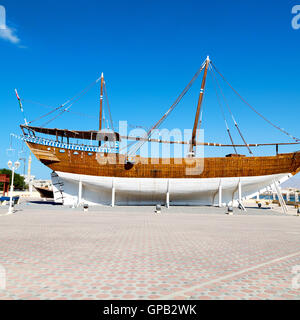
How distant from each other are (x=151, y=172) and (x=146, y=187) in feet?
6.83

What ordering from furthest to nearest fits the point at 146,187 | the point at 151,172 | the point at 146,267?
the point at 146,187, the point at 151,172, the point at 146,267

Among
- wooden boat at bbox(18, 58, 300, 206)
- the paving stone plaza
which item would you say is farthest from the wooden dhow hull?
the paving stone plaza

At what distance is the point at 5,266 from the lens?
6.35 metres

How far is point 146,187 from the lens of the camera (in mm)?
34156

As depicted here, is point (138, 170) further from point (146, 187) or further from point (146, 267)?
point (146, 267)

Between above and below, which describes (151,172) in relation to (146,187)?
above

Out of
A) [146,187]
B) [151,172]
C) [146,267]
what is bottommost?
[146,267]

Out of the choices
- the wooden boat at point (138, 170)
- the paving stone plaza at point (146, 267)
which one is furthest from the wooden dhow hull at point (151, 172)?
the paving stone plaza at point (146, 267)

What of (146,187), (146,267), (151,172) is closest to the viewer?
(146,267)

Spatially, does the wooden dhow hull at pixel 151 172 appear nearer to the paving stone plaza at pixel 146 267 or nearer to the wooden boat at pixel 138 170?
the wooden boat at pixel 138 170

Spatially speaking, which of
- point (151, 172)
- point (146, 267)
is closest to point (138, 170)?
point (151, 172)

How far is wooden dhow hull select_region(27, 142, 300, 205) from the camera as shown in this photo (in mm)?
33562
